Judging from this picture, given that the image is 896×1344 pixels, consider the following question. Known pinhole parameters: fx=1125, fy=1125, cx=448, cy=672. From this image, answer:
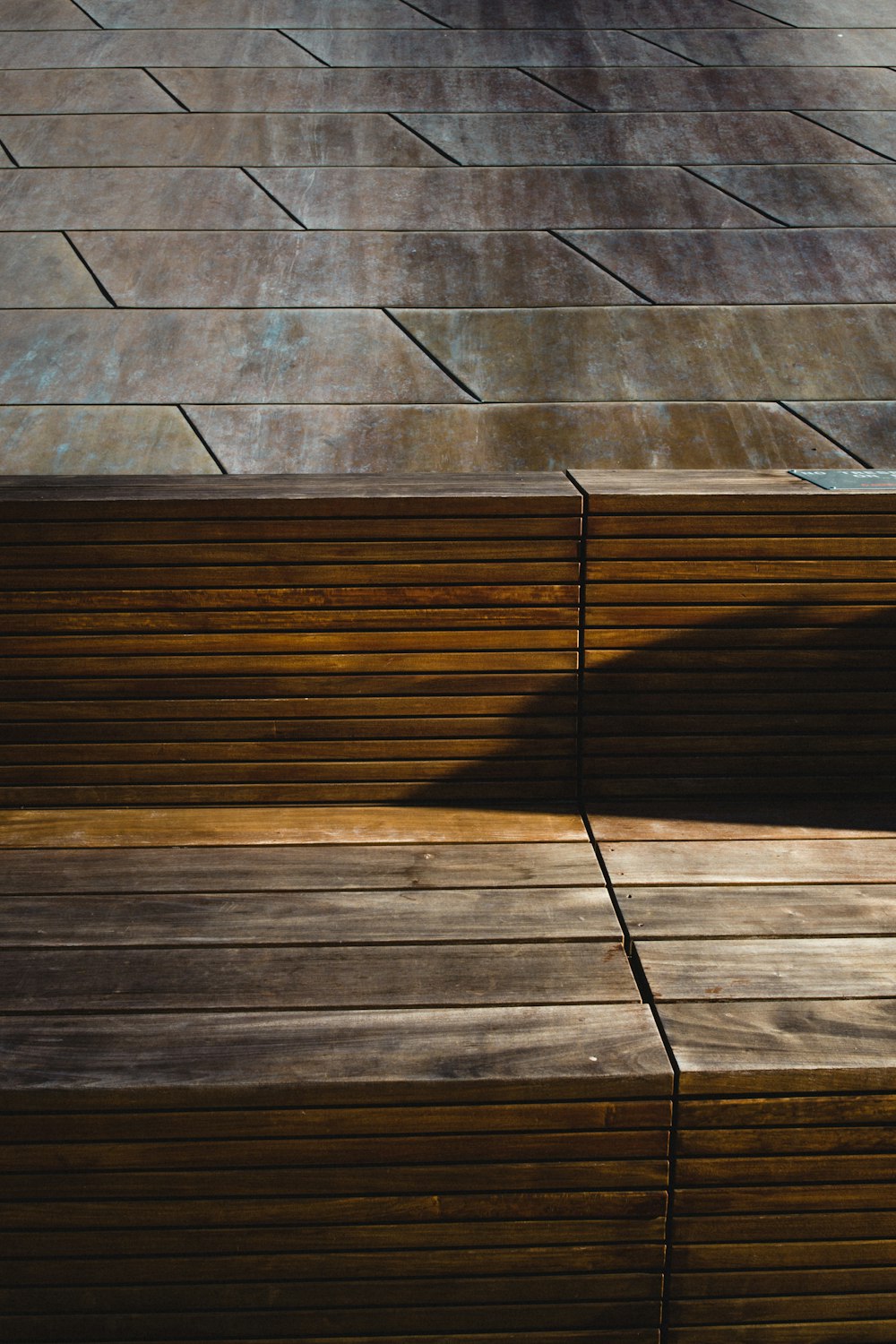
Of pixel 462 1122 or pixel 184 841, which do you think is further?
pixel 184 841

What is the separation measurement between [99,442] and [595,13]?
12.5 feet

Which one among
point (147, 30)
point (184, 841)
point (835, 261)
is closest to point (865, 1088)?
point (184, 841)

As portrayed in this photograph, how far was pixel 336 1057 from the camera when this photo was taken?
1618 mm

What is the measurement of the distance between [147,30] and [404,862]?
467cm

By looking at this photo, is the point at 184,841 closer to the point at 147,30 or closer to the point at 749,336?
the point at 749,336

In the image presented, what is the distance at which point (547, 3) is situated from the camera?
5.45 m

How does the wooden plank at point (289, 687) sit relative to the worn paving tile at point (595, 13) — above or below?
below

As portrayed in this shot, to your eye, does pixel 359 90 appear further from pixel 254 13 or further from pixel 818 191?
pixel 818 191

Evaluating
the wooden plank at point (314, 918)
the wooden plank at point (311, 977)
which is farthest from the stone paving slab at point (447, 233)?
the wooden plank at point (311, 977)

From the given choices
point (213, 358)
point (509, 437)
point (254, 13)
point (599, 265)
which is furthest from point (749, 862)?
point (254, 13)

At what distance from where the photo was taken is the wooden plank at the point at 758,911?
1.89 m

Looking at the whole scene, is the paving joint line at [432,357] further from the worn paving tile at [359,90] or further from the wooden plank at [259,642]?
the worn paving tile at [359,90]

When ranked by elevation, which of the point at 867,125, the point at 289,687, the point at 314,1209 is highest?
the point at 867,125

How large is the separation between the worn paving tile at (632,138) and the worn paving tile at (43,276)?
2.73ft
